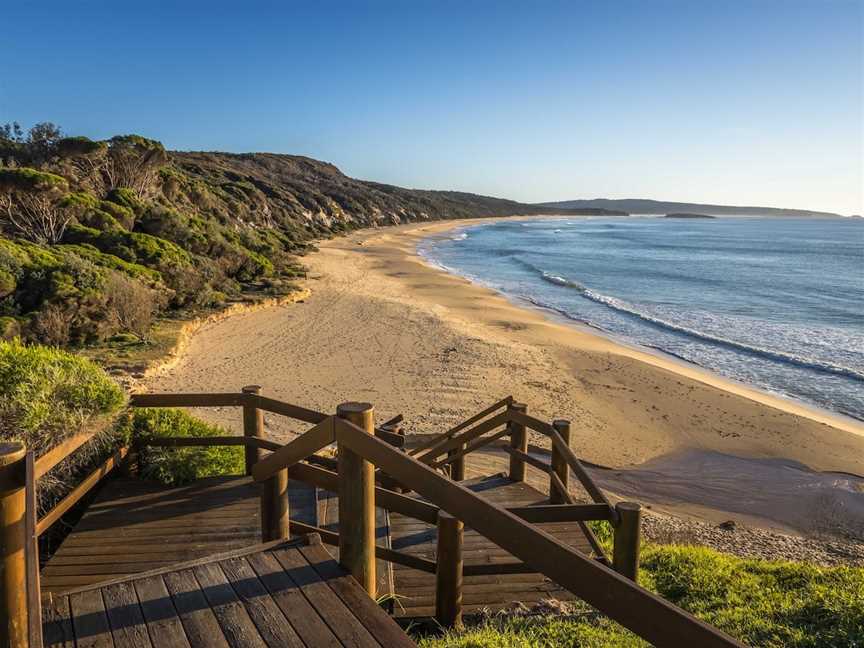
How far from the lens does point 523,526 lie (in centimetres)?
214

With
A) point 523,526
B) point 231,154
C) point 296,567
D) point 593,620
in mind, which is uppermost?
point 231,154

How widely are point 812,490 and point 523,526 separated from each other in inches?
388

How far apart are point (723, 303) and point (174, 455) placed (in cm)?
2901

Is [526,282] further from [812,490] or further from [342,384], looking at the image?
[812,490]

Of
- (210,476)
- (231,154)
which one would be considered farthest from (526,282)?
(231,154)

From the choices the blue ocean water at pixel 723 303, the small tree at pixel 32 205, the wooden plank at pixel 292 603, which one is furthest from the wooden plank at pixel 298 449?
the small tree at pixel 32 205

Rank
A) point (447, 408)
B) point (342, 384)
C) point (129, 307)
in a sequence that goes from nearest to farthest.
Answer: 1. point (447, 408)
2. point (342, 384)
3. point (129, 307)

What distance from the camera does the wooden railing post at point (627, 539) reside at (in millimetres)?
3930

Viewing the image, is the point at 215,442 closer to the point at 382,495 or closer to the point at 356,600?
the point at 382,495

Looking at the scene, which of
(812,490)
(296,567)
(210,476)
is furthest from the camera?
(812,490)

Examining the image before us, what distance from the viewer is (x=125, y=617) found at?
295 centimetres

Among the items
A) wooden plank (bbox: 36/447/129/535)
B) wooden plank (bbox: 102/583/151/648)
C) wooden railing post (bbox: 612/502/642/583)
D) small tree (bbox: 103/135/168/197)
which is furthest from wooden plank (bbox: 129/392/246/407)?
small tree (bbox: 103/135/168/197)

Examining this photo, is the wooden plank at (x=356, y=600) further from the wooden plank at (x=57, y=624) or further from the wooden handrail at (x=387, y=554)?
the wooden plank at (x=57, y=624)

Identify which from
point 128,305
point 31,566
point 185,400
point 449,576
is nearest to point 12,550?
point 31,566
